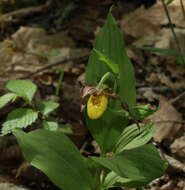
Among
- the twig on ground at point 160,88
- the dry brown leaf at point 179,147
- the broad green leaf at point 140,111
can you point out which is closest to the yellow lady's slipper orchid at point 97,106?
the broad green leaf at point 140,111

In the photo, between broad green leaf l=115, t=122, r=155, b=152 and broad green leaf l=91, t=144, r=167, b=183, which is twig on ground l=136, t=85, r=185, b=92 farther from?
broad green leaf l=91, t=144, r=167, b=183

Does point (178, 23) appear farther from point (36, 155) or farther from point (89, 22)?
point (36, 155)

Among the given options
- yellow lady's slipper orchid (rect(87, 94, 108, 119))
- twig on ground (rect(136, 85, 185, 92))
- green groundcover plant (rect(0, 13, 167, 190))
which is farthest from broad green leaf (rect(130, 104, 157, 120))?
twig on ground (rect(136, 85, 185, 92))

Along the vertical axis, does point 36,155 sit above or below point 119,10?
above

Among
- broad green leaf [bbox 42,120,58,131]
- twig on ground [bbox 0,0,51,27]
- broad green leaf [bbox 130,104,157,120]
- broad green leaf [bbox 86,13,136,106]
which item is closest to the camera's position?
broad green leaf [bbox 130,104,157,120]

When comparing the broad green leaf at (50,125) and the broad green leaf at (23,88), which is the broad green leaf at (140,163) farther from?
the broad green leaf at (23,88)

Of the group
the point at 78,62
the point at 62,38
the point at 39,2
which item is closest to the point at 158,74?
the point at 78,62

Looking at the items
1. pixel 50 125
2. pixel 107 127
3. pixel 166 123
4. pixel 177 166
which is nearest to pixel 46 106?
pixel 50 125
